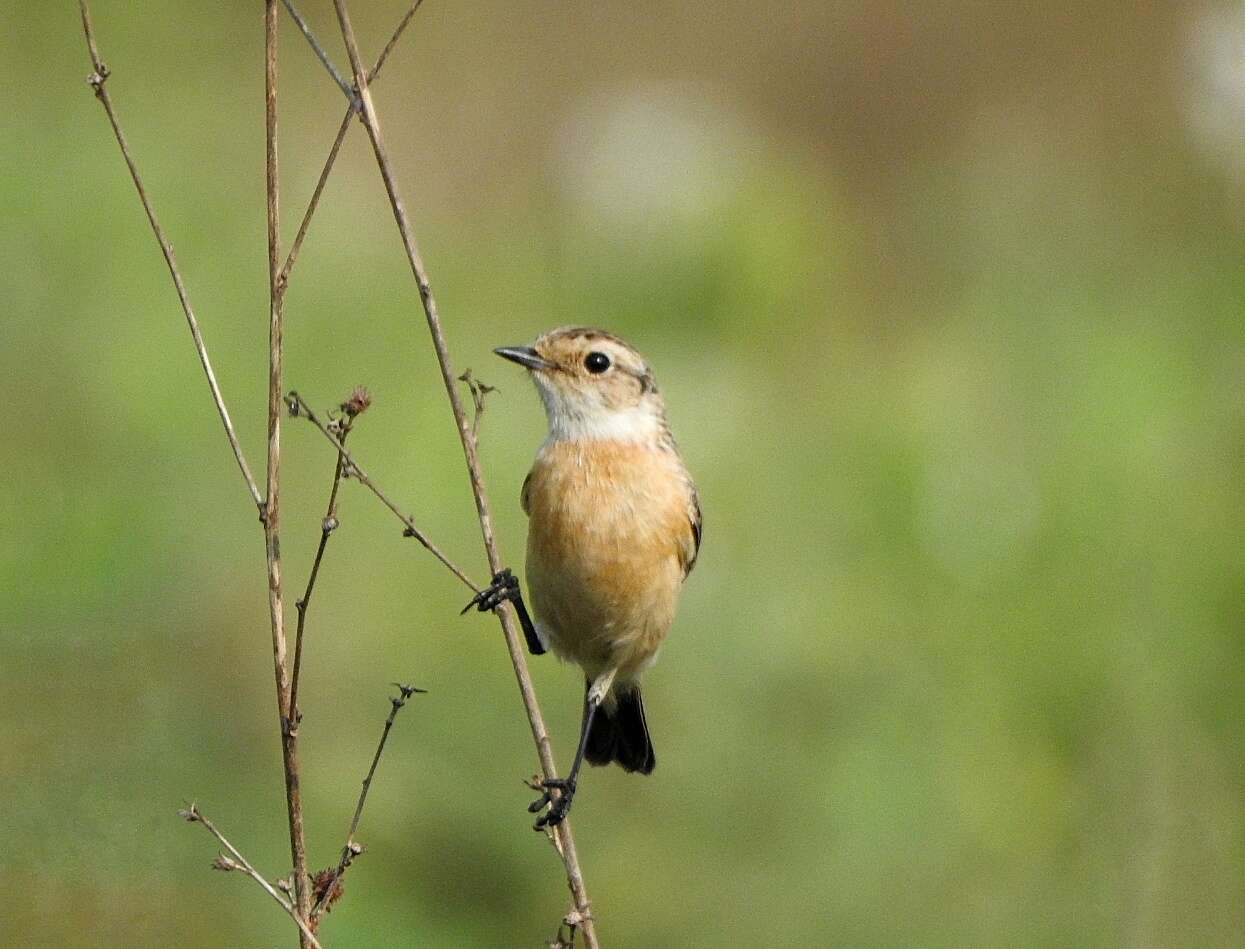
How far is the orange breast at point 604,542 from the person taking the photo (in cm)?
593

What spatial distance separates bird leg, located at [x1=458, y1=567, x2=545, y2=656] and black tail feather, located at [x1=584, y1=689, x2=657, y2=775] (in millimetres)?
558

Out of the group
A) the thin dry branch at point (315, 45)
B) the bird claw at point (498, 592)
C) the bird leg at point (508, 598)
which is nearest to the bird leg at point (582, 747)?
the bird leg at point (508, 598)

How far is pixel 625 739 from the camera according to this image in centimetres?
703

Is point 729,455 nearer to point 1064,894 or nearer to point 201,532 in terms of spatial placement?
point 201,532

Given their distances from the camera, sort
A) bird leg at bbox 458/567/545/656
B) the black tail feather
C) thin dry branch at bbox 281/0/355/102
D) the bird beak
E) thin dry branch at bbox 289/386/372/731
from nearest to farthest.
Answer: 1. thin dry branch at bbox 289/386/372/731
2. thin dry branch at bbox 281/0/355/102
3. bird leg at bbox 458/567/545/656
4. the bird beak
5. the black tail feather

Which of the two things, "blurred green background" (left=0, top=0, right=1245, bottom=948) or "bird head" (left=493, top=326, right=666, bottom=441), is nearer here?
"bird head" (left=493, top=326, right=666, bottom=441)

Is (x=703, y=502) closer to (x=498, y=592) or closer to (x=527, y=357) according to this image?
(x=527, y=357)

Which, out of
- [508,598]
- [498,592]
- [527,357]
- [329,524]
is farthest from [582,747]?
[329,524]

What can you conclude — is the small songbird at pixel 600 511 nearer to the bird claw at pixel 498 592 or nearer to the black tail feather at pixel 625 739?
the bird claw at pixel 498 592

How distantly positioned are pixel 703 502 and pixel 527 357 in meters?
4.09

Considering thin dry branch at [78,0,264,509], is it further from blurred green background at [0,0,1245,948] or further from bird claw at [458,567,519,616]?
blurred green background at [0,0,1245,948]

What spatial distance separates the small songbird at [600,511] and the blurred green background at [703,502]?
5.63 feet

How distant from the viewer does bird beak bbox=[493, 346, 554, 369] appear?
19.7ft

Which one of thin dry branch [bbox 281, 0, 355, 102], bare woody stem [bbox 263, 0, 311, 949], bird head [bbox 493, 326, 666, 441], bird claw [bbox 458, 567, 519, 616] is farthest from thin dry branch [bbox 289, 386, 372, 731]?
bird head [bbox 493, 326, 666, 441]
